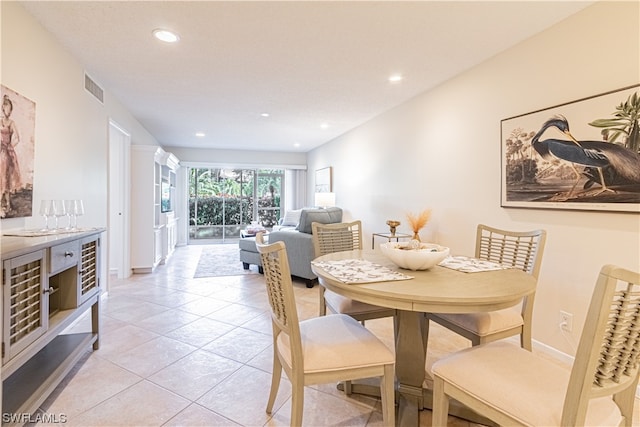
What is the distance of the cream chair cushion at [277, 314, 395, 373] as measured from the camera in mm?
1368

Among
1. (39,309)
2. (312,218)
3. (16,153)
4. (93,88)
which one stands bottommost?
(39,309)

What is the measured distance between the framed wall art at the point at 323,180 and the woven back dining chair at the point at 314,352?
17.1 ft

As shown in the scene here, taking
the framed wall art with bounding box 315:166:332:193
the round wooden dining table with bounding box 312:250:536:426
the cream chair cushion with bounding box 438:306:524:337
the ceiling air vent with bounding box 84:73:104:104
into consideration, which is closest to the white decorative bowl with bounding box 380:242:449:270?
the round wooden dining table with bounding box 312:250:536:426

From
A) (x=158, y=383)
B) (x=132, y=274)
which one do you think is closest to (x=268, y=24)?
(x=158, y=383)

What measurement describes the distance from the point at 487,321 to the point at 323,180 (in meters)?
5.51

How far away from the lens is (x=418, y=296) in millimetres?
1271

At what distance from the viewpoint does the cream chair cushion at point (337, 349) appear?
1.37 metres

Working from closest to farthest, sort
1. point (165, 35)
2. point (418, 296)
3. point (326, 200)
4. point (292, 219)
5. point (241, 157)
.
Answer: point (418, 296)
point (165, 35)
point (326, 200)
point (292, 219)
point (241, 157)

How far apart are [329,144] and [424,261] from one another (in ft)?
17.6

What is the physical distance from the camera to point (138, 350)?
2.37 m

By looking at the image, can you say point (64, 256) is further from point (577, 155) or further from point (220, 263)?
point (220, 263)

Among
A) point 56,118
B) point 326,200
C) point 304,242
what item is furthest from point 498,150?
point 326,200

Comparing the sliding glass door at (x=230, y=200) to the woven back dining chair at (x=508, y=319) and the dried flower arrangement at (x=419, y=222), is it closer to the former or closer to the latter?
the dried flower arrangement at (x=419, y=222)

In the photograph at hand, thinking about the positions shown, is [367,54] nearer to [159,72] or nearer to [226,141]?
[159,72]
